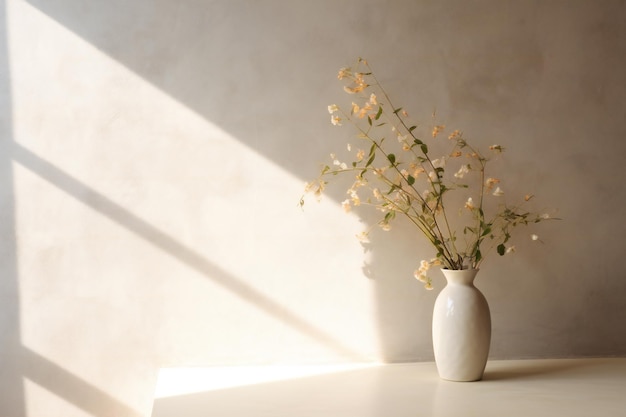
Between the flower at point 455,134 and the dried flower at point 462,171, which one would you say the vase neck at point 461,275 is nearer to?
the dried flower at point 462,171

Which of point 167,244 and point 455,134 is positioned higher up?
point 455,134

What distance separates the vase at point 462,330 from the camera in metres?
2.01

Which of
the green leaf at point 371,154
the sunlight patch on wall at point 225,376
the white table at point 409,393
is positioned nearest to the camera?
the white table at point 409,393

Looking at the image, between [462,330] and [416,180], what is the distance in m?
0.50

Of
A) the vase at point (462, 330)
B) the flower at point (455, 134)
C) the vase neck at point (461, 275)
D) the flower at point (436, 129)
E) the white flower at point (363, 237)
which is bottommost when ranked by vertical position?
the vase at point (462, 330)

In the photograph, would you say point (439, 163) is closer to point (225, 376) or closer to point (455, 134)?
point (455, 134)

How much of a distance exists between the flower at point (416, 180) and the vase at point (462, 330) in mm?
120

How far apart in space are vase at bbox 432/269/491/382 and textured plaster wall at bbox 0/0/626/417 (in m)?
0.24

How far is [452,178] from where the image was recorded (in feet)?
7.51

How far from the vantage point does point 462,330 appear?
2.01 metres

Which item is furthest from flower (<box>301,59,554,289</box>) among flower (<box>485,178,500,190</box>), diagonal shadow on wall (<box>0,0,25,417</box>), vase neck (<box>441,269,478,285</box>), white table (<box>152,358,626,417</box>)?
diagonal shadow on wall (<box>0,0,25,417</box>)

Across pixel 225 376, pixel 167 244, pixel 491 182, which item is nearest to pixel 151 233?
pixel 167 244

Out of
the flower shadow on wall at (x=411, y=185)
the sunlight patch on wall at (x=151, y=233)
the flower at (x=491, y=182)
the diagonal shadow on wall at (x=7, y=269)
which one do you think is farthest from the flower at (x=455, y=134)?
the diagonal shadow on wall at (x=7, y=269)

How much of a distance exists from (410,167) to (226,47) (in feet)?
2.16
